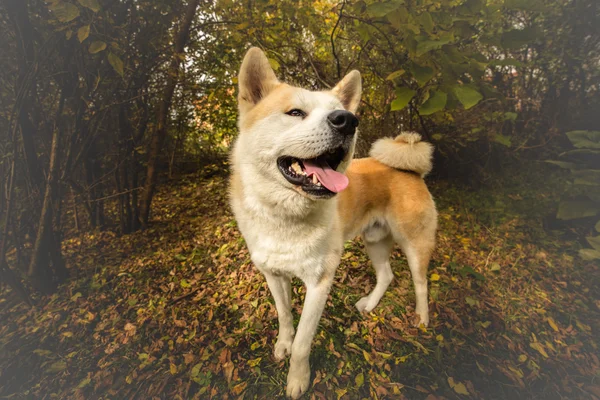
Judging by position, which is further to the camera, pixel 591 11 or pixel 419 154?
pixel 419 154

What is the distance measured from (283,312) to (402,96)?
134 centimetres

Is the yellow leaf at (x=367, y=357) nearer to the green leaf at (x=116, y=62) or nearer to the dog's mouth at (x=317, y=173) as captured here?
the dog's mouth at (x=317, y=173)

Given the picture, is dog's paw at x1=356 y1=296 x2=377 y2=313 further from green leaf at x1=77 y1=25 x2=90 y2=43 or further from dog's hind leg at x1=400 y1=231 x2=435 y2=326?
green leaf at x1=77 y1=25 x2=90 y2=43

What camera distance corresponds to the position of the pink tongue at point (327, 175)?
3.00 feet

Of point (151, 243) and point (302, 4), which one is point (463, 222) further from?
point (151, 243)

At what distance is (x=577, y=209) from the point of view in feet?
4.07

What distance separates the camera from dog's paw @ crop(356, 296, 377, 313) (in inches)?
58.5

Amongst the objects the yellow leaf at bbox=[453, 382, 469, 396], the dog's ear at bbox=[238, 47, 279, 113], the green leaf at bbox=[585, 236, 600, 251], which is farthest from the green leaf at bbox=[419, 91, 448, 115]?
the yellow leaf at bbox=[453, 382, 469, 396]

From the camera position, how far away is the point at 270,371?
3.82 ft

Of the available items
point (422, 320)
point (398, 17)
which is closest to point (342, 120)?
point (398, 17)

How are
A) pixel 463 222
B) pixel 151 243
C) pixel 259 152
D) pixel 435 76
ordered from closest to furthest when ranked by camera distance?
pixel 259 152, pixel 435 76, pixel 151 243, pixel 463 222

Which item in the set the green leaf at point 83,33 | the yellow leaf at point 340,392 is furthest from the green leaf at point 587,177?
the green leaf at point 83,33

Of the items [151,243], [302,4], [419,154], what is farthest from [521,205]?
[151,243]

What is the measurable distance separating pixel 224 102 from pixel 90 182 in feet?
2.54
